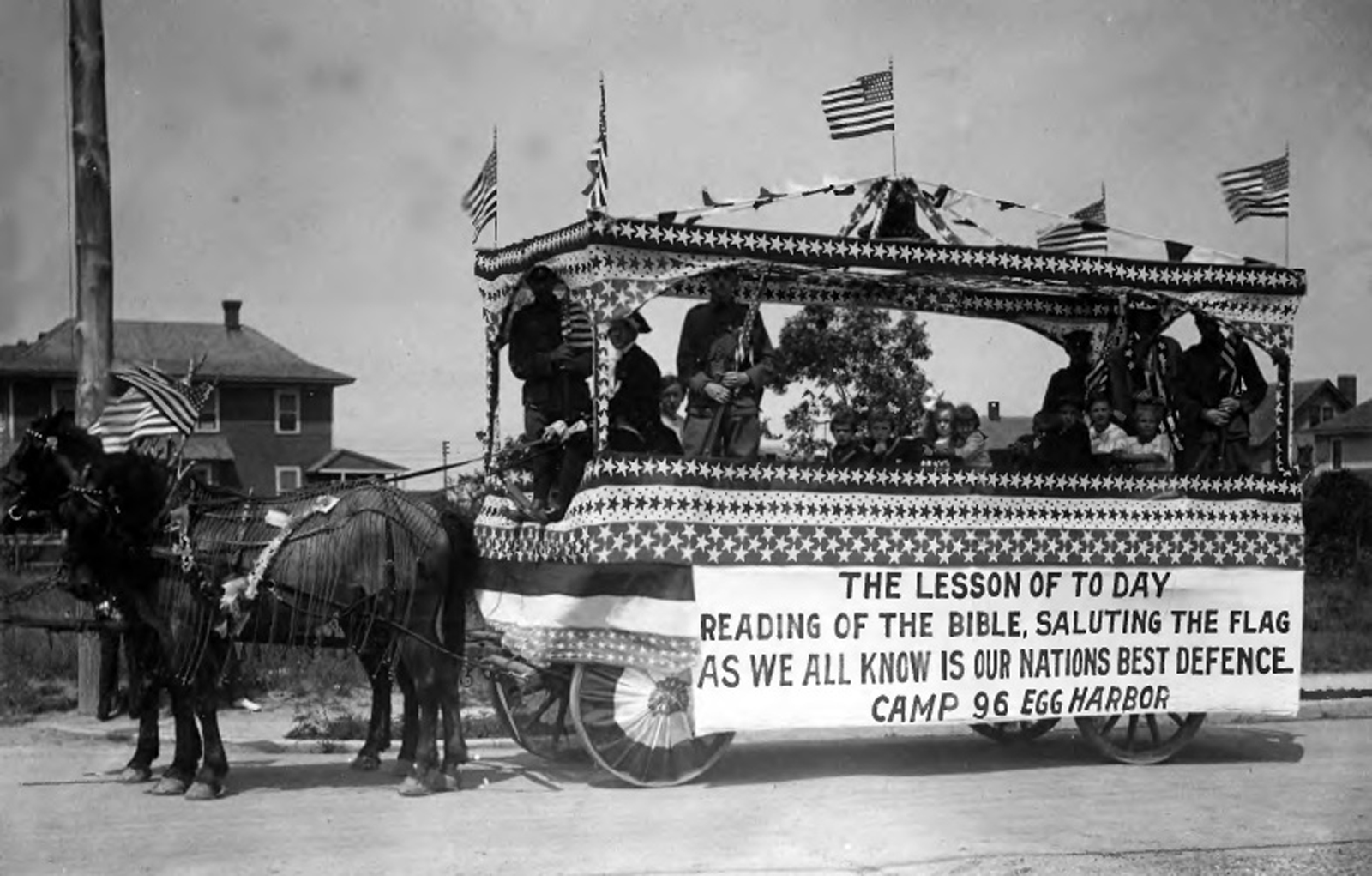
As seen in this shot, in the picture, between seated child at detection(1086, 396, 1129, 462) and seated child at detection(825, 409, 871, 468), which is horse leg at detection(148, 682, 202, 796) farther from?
Answer: seated child at detection(1086, 396, 1129, 462)

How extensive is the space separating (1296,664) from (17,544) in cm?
876

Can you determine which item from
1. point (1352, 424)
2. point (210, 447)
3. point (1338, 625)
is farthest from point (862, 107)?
point (1352, 424)

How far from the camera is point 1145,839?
852cm

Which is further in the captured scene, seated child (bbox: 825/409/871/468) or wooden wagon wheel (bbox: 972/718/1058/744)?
wooden wagon wheel (bbox: 972/718/1058/744)

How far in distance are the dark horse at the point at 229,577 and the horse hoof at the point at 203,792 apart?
12mm

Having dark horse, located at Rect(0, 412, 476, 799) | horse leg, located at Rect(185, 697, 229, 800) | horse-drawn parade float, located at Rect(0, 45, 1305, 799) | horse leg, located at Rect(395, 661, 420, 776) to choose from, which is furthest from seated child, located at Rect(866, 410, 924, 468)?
horse leg, located at Rect(185, 697, 229, 800)

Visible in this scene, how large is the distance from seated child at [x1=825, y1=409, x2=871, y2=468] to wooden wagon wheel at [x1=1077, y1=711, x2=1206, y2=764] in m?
2.41

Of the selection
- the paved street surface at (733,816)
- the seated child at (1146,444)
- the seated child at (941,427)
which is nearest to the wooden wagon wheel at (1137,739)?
the paved street surface at (733,816)

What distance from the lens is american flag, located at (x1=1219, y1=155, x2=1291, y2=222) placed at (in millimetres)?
11766

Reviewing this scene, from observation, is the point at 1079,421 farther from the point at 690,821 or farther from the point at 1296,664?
the point at 690,821

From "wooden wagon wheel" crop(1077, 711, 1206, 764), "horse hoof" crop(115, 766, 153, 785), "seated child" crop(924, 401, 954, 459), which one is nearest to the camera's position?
"horse hoof" crop(115, 766, 153, 785)

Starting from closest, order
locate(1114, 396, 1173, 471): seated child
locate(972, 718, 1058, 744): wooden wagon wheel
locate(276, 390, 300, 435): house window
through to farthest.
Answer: locate(1114, 396, 1173, 471): seated child, locate(972, 718, 1058, 744): wooden wagon wheel, locate(276, 390, 300, 435): house window

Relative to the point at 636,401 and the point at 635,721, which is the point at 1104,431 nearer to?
the point at 636,401

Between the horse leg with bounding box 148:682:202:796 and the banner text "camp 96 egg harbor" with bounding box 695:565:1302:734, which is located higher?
the banner text "camp 96 egg harbor" with bounding box 695:565:1302:734
